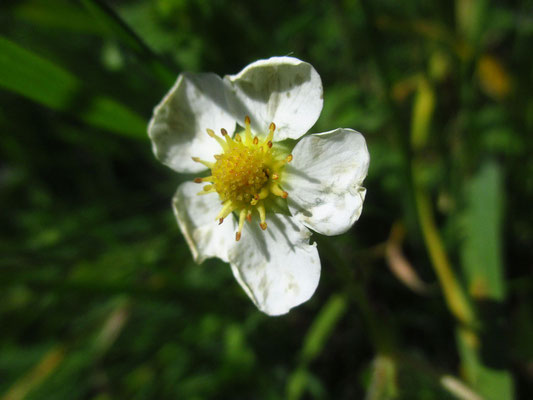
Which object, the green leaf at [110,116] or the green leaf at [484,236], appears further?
the green leaf at [484,236]

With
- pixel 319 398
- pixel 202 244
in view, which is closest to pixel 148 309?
pixel 319 398

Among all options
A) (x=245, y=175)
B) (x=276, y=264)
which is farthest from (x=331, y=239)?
(x=245, y=175)

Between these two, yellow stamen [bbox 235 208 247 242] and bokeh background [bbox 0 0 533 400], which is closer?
yellow stamen [bbox 235 208 247 242]

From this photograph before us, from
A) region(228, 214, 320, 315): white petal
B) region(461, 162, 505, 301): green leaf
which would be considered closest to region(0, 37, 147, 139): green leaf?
region(228, 214, 320, 315): white petal

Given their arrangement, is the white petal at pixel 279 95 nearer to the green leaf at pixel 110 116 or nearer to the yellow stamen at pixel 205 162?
the yellow stamen at pixel 205 162

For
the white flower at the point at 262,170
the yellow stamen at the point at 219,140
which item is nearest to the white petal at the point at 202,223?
the white flower at the point at 262,170

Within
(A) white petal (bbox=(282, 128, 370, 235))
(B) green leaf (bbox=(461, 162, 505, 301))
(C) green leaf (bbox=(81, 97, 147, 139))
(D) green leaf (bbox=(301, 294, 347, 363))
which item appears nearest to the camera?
(A) white petal (bbox=(282, 128, 370, 235))

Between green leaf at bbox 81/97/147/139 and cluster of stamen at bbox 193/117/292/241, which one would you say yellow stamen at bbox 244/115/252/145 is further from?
green leaf at bbox 81/97/147/139

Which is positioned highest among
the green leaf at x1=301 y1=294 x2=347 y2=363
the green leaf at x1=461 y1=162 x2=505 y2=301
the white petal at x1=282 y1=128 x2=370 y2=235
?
the white petal at x1=282 y1=128 x2=370 y2=235
